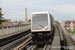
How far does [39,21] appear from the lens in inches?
495

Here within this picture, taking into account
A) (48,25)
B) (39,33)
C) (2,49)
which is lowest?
(2,49)

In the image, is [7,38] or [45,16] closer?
[45,16]

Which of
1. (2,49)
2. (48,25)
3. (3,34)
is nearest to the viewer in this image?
(2,49)

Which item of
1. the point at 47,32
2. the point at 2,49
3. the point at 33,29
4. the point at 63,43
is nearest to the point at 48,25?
the point at 47,32

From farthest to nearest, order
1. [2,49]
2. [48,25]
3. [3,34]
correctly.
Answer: [3,34], [48,25], [2,49]

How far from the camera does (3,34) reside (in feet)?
45.7

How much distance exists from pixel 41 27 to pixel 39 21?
26.7 inches

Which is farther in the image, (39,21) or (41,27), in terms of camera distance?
(39,21)

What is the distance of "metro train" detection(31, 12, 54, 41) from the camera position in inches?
484

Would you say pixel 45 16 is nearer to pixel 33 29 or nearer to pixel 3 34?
pixel 33 29

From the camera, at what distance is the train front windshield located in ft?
40.6

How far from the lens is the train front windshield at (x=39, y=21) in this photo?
12375 mm

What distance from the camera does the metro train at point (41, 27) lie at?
1229 centimetres

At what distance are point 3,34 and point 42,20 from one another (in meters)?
4.90
